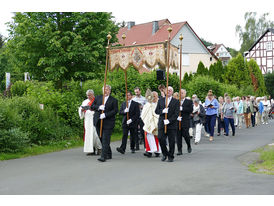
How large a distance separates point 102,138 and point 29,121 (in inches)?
139

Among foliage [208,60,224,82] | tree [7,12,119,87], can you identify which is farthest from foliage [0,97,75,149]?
foliage [208,60,224,82]

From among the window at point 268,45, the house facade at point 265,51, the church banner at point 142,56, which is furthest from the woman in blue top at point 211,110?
the window at point 268,45

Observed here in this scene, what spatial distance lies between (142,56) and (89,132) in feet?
9.40

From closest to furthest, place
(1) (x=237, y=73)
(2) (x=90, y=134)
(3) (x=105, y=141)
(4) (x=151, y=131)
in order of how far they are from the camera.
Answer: (3) (x=105, y=141)
(4) (x=151, y=131)
(2) (x=90, y=134)
(1) (x=237, y=73)

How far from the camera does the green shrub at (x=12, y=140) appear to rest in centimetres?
1199

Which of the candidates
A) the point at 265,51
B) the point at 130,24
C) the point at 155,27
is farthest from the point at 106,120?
the point at 265,51

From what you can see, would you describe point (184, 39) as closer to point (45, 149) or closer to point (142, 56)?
point (142, 56)

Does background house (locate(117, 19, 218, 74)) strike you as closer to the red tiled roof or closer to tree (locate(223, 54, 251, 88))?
the red tiled roof

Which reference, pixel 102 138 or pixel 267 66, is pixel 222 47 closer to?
pixel 267 66

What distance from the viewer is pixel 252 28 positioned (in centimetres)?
6962

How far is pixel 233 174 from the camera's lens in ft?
28.6

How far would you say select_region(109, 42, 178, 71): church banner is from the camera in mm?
12078

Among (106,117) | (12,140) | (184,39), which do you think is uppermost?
(184,39)

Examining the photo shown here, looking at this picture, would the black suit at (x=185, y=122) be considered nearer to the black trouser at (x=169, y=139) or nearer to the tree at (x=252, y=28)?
the black trouser at (x=169, y=139)
